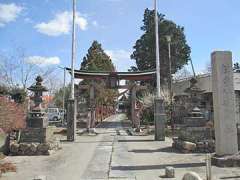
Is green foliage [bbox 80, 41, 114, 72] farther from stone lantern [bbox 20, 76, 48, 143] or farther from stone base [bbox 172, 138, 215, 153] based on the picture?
stone base [bbox 172, 138, 215, 153]

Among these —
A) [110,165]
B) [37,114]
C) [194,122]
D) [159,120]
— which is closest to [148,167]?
[110,165]

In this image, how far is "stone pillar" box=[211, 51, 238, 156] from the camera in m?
13.3

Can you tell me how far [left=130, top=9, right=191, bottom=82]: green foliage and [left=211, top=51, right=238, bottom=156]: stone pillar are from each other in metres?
38.3

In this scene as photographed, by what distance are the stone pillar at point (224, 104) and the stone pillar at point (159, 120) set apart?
1031 cm

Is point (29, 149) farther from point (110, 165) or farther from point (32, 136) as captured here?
point (110, 165)

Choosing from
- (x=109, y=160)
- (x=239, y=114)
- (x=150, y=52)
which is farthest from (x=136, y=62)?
(x=109, y=160)

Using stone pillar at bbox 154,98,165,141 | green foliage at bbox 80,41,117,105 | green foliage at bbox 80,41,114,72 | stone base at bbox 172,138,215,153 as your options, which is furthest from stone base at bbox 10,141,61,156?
green foliage at bbox 80,41,114,72

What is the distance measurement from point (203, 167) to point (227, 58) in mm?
4213

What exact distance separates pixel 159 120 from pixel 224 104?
1073 cm

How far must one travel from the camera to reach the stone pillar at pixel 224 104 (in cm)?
1327

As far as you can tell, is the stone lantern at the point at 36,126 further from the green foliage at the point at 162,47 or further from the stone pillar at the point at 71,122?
the green foliage at the point at 162,47

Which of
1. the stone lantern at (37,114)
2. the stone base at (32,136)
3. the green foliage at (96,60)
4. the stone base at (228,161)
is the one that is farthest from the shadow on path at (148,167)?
the green foliage at (96,60)

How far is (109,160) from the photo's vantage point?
1461 centimetres

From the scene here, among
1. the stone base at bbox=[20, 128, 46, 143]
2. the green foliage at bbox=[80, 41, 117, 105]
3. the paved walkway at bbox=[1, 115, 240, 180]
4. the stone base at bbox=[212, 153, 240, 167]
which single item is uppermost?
the green foliage at bbox=[80, 41, 117, 105]
